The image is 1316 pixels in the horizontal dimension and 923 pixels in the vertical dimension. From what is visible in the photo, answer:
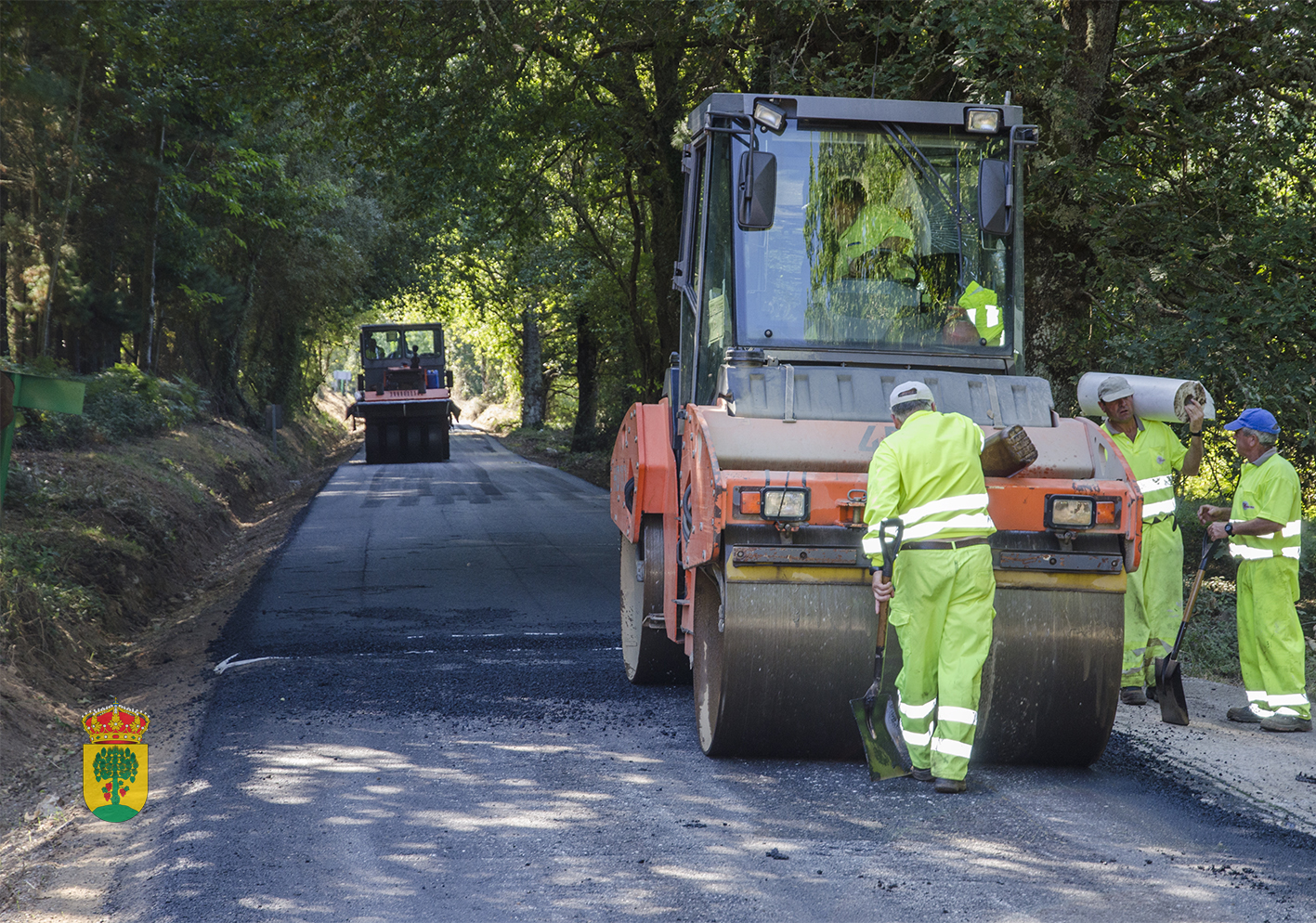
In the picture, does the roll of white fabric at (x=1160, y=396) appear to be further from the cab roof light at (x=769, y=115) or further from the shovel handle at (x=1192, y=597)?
the cab roof light at (x=769, y=115)

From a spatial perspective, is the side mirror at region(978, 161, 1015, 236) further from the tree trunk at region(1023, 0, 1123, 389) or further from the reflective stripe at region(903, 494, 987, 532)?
the tree trunk at region(1023, 0, 1123, 389)

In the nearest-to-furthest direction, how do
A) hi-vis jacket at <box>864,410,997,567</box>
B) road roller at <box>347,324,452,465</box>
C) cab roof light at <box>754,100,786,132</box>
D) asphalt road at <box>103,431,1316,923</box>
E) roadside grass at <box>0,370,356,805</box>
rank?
asphalt road at <box>103,431,1316,923</box> → hi-vis jacket at <box>864,410,997,567</box> → cab roof light at <box>754,100,786,132</box> → roadside grass at <box>0,370,356,805</box> → road roller at <box>347,324,452,465</box>

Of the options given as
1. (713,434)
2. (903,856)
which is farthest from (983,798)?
(713,434)

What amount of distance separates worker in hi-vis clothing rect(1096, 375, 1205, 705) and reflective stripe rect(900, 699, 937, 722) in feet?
7.45

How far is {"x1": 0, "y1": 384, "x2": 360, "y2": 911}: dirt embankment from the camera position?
19.6 ft

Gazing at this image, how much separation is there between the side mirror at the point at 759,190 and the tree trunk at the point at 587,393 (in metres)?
26.5

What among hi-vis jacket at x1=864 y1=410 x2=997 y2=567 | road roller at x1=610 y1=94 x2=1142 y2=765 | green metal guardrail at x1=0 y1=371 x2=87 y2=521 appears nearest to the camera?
hi-vis jacket at x1=864 y1=410 x2=997 y2=567

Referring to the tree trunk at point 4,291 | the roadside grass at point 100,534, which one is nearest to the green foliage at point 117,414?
the roadside grass at point 100,534

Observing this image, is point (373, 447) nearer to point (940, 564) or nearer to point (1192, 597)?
point (1192, 597)

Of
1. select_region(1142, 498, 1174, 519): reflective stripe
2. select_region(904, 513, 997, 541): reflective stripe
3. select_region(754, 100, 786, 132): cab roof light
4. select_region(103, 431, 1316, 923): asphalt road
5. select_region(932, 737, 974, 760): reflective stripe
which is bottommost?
select_region(103, 431, 1316, 923): asphalt road

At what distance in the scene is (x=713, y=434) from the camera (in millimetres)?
5398

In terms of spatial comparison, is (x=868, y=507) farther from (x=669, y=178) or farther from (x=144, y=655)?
(x=669, y=178)

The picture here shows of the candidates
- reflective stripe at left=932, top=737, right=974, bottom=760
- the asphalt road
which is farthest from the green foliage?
reflective stripe at left=932, top=737, right=974, bottom=760

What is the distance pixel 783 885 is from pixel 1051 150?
7.03 metres
